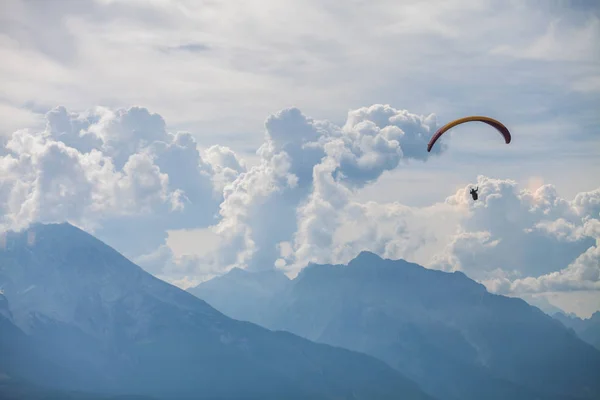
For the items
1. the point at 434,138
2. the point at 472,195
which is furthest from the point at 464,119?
the point at 472,195

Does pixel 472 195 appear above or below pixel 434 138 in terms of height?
below

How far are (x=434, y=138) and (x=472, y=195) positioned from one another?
1022 inches

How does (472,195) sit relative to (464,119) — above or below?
below

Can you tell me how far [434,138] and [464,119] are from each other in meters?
8.66

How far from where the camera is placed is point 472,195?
151750 millimetres

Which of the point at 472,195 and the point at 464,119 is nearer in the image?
the point at 472,195

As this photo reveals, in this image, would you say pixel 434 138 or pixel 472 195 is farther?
pixel 434 138

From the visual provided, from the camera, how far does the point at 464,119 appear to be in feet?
558

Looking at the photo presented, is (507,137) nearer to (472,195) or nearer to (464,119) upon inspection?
(464,119)

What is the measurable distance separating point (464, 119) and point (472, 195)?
2641 cm

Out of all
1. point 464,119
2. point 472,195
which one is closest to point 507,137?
point 464,119

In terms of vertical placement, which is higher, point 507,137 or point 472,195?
point 507,137

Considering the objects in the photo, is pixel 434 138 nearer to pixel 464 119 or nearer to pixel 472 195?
Answer: pixel 464 119

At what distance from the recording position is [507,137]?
560 ft
